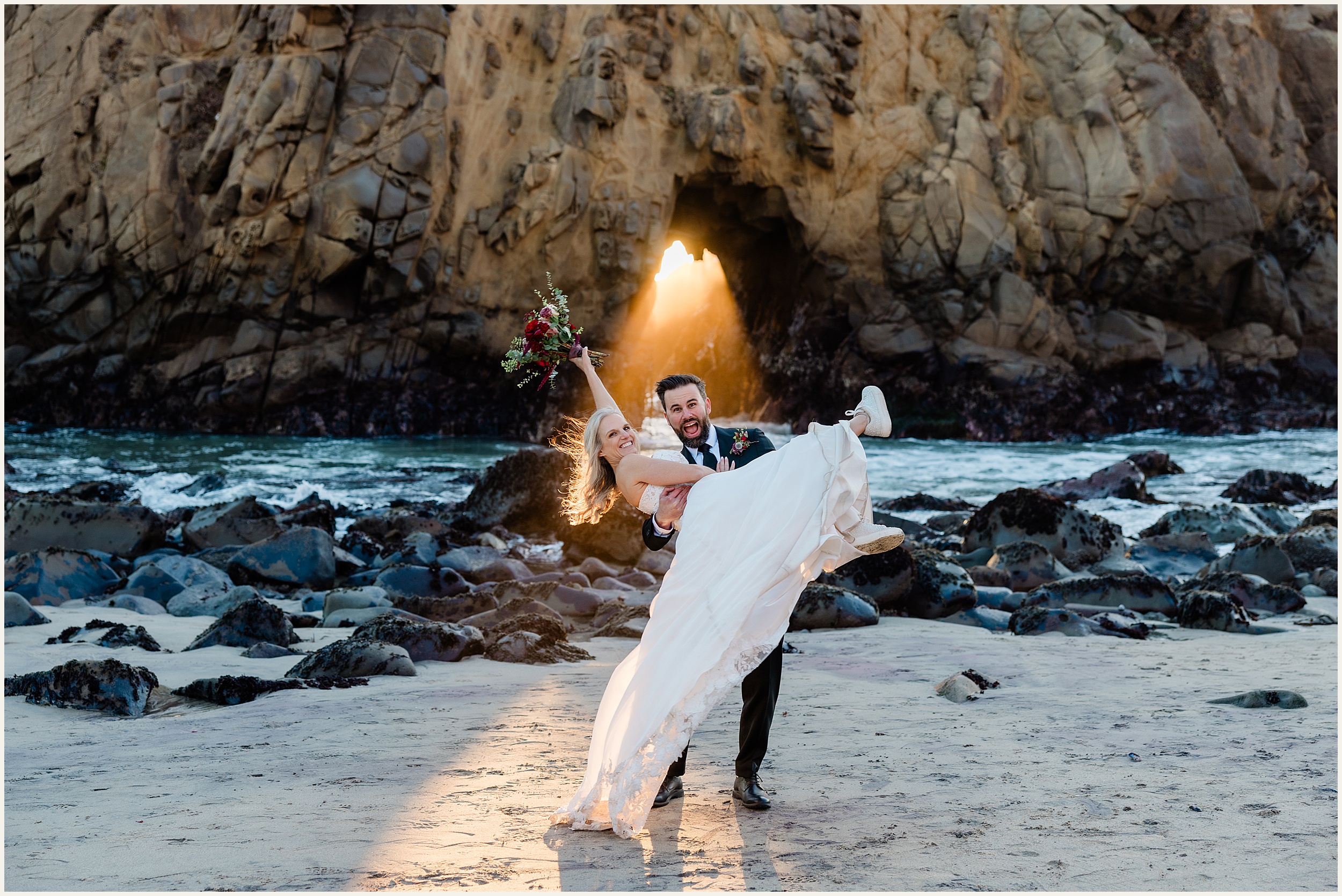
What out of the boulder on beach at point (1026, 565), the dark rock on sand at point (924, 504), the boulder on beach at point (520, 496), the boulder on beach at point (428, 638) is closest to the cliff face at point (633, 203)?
the dark rock on sand at point (924, 504)

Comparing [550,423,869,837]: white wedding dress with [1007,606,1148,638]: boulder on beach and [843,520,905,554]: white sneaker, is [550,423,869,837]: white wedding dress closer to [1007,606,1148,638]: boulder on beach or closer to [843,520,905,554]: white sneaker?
[843,520,905,554]: white sneaker

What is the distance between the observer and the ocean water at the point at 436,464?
14117mm

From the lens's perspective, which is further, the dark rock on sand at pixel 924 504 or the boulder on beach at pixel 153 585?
the dark rock on sand at pixel 924 504

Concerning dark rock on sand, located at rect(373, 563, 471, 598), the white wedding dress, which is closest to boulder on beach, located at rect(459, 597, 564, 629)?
dark rock on sand, located at rect(373, 563, 471, 598)

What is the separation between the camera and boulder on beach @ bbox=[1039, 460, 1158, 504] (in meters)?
13.0

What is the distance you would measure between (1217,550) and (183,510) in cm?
1138

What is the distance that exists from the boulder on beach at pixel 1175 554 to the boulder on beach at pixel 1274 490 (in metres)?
4.97

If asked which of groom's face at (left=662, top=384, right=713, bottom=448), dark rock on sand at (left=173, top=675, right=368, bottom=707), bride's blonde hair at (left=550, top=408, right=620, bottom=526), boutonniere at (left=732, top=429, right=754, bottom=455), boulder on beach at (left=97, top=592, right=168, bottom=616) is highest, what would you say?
groom's face at (left=662, top=384, right=713, bottom=448)

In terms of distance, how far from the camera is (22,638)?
5.41m

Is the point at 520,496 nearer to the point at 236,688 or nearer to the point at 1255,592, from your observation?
the point at 236,688

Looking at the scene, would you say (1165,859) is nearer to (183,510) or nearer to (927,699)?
(927,699)

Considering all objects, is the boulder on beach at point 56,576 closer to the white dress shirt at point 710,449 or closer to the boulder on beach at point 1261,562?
the white dress shirt at point 710,449

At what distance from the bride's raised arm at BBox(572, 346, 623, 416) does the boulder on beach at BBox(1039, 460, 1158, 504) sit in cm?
1056

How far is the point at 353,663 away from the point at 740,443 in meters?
2.45
